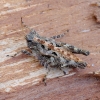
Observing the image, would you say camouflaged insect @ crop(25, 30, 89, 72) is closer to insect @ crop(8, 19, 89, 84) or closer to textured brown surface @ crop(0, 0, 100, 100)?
insect @ crop(8, 19, 89, 84)

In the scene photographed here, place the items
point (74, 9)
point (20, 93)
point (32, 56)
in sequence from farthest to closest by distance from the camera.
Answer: point (74, 9) → point (32, 56) → point (20, 93)

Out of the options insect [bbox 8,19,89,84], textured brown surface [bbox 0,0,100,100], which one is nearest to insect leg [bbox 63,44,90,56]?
insect [bbox 8,19,89,84]

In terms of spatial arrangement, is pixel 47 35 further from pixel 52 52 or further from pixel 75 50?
pixel 75 50

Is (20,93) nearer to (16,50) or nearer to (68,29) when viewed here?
(16,50)

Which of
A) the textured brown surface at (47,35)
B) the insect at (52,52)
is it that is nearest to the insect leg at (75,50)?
the insect at (52,52)

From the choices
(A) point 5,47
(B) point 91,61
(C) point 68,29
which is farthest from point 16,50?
(B) point 91,61

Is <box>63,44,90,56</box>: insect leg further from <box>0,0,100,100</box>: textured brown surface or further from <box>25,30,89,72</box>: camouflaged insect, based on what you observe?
<box>0,0,100,100</box>: textured brown surface

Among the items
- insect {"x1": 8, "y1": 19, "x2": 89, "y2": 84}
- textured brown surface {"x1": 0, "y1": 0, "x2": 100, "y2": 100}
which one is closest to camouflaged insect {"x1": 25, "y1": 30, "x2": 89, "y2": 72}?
insect {"x1": 8, "y1": 19, "x2": 89, "y2": 84}
